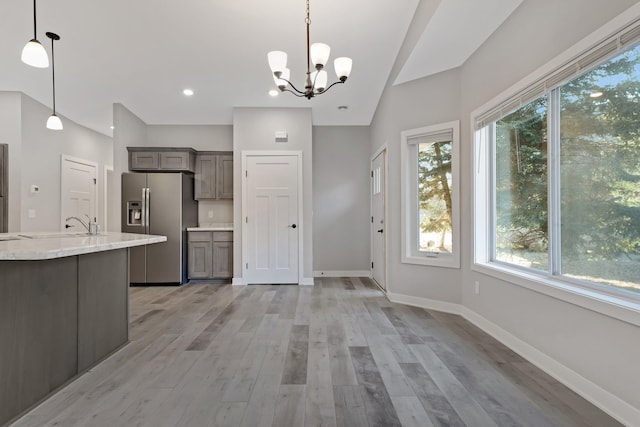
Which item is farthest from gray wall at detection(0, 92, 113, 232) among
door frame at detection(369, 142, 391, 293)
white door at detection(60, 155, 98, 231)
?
door frame at detection(369, 142, 391, 293)

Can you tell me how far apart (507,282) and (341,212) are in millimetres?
3491

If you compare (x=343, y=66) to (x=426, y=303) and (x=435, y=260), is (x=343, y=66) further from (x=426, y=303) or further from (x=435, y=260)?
(x=426, y=303)

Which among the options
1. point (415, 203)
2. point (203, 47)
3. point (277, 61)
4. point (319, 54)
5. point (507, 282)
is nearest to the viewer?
point (319, 54)

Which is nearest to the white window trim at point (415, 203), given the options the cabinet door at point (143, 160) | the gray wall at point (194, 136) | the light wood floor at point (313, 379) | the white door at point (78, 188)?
the light wood floor at point (313, 379)

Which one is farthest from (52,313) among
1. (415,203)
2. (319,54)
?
(415,203)

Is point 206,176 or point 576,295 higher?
point 206,176

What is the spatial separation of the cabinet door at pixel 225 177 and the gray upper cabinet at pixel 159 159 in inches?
20.2

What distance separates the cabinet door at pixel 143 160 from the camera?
5.33m

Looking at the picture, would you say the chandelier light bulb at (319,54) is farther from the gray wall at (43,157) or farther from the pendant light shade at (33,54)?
the gray wall at (43,157)

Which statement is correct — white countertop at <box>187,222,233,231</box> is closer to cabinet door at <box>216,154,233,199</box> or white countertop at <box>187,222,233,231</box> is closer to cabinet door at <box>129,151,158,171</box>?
cabinet door at <box>216,154,233,199</box>

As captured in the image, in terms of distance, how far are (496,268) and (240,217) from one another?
142 inches

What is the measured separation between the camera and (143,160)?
5336mm

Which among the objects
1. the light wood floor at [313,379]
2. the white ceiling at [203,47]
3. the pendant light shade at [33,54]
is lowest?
the light wood floor at [313,379]

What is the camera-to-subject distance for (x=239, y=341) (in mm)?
2836
